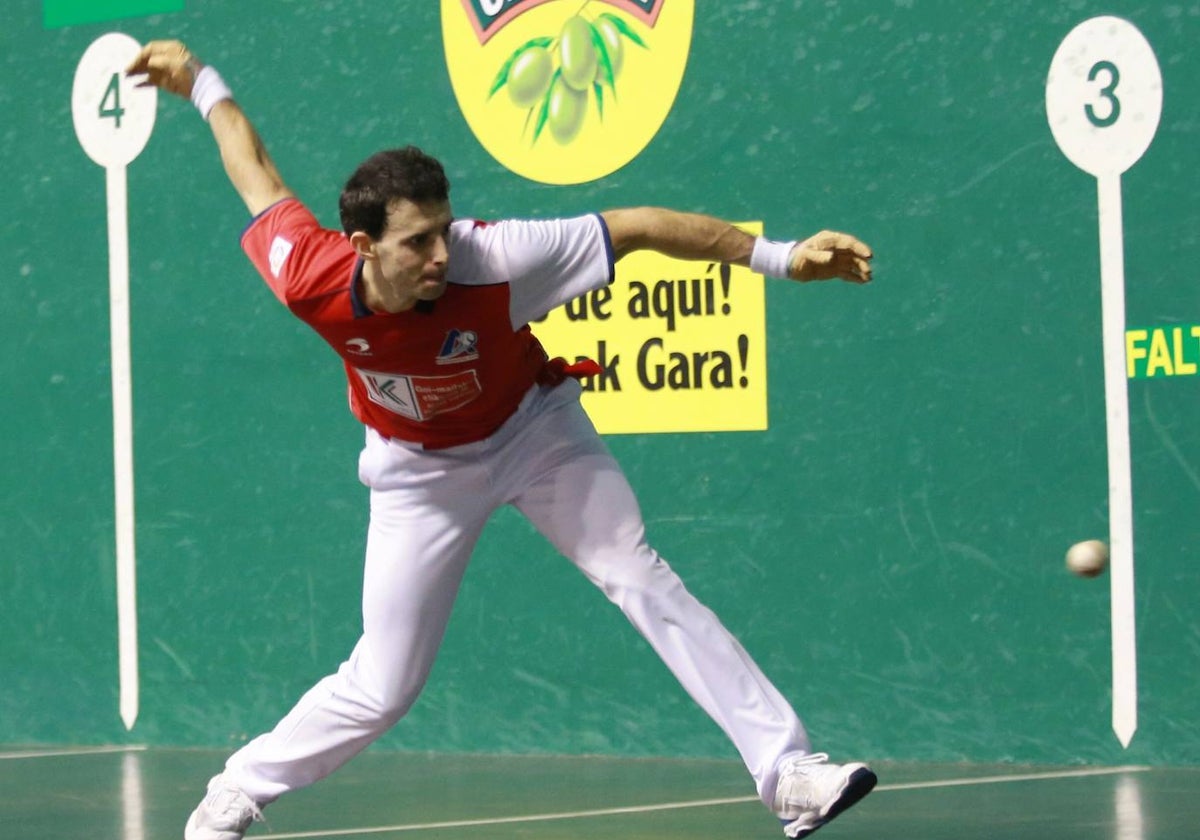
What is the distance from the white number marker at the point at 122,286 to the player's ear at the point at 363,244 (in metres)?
3.09

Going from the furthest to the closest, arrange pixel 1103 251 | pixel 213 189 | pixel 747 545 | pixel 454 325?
pixel 213 189 → pixel 747 545 → pixel 1103 251 → pixel 454 325

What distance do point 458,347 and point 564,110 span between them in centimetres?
220

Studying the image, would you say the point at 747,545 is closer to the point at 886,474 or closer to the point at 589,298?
the point at 886,474

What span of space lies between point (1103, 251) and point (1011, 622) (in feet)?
3.32

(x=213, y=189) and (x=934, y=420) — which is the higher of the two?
(x=213, y=189)

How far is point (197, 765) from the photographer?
21.4 feet

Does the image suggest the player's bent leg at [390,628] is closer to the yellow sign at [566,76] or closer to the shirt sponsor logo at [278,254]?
the shirt sponsor logo at [278,254]

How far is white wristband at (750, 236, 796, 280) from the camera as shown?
14.0ft

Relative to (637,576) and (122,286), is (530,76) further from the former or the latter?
(637,576)

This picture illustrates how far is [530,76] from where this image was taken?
21.1 feet

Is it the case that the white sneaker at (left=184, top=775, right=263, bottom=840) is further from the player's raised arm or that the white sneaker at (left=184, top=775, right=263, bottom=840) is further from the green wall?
the green wall

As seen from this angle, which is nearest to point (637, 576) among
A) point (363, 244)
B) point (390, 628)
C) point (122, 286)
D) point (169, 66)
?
point (390, 628)

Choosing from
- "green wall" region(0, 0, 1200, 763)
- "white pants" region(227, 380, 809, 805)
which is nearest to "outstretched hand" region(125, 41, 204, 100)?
"white pants" region(227, 380, 809, 805)

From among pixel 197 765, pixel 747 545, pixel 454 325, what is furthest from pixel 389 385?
pixel 197 765
